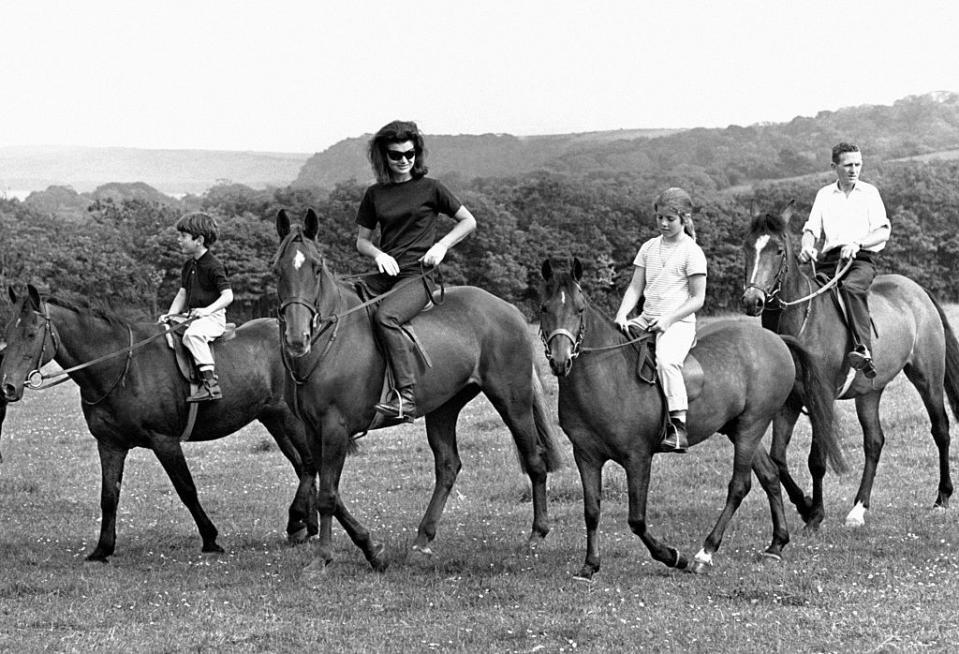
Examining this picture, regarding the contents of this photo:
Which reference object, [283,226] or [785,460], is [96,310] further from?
[785,460]

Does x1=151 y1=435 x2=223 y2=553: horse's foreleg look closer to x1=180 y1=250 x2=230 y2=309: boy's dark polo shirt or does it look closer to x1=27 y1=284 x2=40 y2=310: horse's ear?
x1=180 y1=250 x2=230 y2=309: boy's dark polo shirt

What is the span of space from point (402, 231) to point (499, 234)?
64695mm

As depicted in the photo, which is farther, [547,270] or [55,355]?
[55,355]

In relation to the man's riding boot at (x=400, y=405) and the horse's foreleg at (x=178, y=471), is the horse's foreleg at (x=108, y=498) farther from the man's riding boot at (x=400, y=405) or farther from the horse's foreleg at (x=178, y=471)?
the man's riding boot at (x=400, y=405)

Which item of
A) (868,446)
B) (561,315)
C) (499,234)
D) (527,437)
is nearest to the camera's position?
(561,315)

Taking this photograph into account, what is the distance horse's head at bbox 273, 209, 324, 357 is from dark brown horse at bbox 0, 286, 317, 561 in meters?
2.04

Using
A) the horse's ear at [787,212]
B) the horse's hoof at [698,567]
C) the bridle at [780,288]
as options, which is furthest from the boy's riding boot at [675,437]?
the horse's ear at [787,212]

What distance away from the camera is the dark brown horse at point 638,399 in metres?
7.53

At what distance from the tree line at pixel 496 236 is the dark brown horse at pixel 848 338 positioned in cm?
4100

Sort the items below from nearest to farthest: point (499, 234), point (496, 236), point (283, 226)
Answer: point (283, 226)
point (496, 236)
point (499, 234)

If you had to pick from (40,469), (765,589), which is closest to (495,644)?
(765,589)

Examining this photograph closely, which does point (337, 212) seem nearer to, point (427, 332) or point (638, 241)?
point (638, 241)

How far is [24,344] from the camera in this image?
28.7ft

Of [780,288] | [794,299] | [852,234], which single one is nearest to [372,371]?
[780,288]
